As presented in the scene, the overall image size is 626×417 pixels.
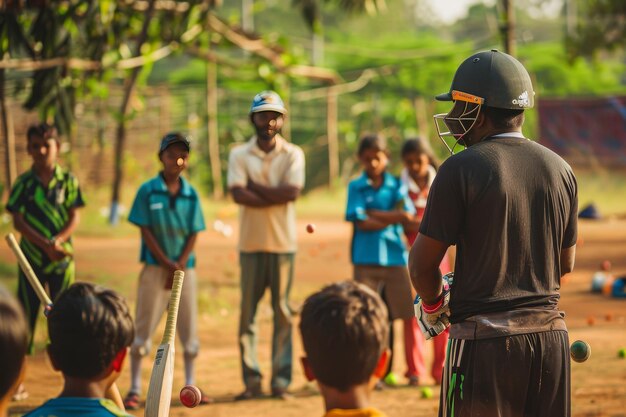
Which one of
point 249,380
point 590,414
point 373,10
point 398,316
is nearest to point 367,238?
point 398,316

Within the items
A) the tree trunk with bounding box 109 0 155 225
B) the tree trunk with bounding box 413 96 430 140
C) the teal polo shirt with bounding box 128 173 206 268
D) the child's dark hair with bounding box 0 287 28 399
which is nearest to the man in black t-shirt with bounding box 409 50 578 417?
the child's dark hair with bounding box 0 287 28 399

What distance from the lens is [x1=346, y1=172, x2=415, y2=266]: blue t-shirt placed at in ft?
27.7

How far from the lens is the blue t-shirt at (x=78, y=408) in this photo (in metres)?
3.40

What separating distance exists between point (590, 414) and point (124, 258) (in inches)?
387

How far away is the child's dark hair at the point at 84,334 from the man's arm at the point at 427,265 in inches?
49.7

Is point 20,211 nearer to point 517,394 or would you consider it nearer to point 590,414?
point 590,414

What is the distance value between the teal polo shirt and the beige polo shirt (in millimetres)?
476

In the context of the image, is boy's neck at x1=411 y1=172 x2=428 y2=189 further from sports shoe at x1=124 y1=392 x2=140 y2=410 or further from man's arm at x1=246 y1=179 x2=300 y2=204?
sports shoe at x1=124 y1=392 x2=140 y2=410

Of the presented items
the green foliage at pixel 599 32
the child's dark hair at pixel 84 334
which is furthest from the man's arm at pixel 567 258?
the green foliage at pixel 599 32

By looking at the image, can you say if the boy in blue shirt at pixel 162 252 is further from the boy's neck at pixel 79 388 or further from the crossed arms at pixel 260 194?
the boy's neck at pixel 79 388

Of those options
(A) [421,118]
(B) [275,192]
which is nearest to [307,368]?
(B) [275,192]

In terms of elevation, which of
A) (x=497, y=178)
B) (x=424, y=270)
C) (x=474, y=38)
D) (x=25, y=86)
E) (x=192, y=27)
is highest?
(x=474, y=38)

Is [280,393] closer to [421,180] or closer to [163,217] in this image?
[163,217]

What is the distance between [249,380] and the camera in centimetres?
816
